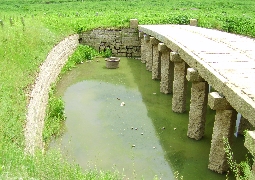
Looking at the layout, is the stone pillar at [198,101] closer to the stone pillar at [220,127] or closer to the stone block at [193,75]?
the stone block at [193,75]

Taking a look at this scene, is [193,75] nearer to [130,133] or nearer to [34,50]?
[130,133]

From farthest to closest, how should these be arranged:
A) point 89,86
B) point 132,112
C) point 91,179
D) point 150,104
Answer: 1. point 89,86
2. point 150,104
3. point 132,112
4. point 91,179

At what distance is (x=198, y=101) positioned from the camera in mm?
7527

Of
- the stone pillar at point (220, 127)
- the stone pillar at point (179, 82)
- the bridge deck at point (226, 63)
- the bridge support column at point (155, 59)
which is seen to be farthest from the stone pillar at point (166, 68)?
the stone pillar at point (220, 127)

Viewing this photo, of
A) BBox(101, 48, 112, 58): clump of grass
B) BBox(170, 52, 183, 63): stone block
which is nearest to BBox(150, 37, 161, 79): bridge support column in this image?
BBox(170, 52, 183, 63): stone block

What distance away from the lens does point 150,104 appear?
10359 millimetres

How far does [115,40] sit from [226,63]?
9925 millimetres

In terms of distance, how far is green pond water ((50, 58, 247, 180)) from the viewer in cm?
695

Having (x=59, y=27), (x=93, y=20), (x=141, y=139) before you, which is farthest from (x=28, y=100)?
(x=93, y=20)

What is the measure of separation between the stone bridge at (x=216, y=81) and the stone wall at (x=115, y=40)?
4.99 m

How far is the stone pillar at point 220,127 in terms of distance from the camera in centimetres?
593

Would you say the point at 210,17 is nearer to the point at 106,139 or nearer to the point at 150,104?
the point at 150,104

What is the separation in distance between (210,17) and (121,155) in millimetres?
13067

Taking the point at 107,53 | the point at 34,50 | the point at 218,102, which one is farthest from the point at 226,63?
the point at 107,53
